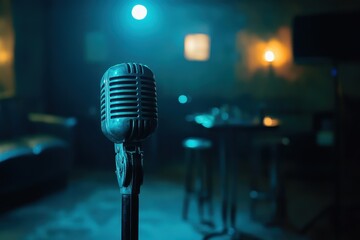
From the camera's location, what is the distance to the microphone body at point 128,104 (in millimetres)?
1332

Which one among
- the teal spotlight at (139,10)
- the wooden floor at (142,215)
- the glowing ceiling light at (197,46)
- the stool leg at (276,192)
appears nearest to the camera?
the wooden floor at (142,215)

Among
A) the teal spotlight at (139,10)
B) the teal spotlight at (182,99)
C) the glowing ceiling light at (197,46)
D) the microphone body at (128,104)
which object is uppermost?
the glowing ceiling light at (197,46)

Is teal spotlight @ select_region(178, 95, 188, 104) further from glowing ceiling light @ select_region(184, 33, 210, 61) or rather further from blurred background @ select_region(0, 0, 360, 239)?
glowing ceiling light @ select_region(184, 33, 210, 61)

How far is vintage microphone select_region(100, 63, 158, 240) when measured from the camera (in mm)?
1334

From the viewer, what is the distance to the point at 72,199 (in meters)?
4.42

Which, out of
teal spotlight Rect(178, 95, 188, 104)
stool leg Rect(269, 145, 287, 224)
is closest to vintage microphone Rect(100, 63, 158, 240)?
stool leg Rect(269, 145, 287, 224)

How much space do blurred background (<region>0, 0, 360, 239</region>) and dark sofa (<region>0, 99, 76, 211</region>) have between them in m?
0.02

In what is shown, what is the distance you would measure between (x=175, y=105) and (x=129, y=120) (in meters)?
5.96

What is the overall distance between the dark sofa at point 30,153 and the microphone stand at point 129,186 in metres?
2.90

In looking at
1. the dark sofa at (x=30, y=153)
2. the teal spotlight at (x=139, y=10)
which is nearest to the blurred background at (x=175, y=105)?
the dark sofa at (x=30, y=153)

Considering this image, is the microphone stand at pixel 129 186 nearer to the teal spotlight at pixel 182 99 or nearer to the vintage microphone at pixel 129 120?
the vintage microphone at pixel 129 120

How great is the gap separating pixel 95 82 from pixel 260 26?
3.02m

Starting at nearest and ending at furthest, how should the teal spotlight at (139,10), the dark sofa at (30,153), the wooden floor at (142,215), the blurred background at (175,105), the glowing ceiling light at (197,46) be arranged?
1. the wooden floor at (142,215)
2. the blurred background at (175,105)
3. the dark sofa at (30,153)
4. the teal spotlight at (139,10)
5. the glowing ceiling light at (197,46)

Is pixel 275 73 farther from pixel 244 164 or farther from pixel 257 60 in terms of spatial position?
pixel 244 164
